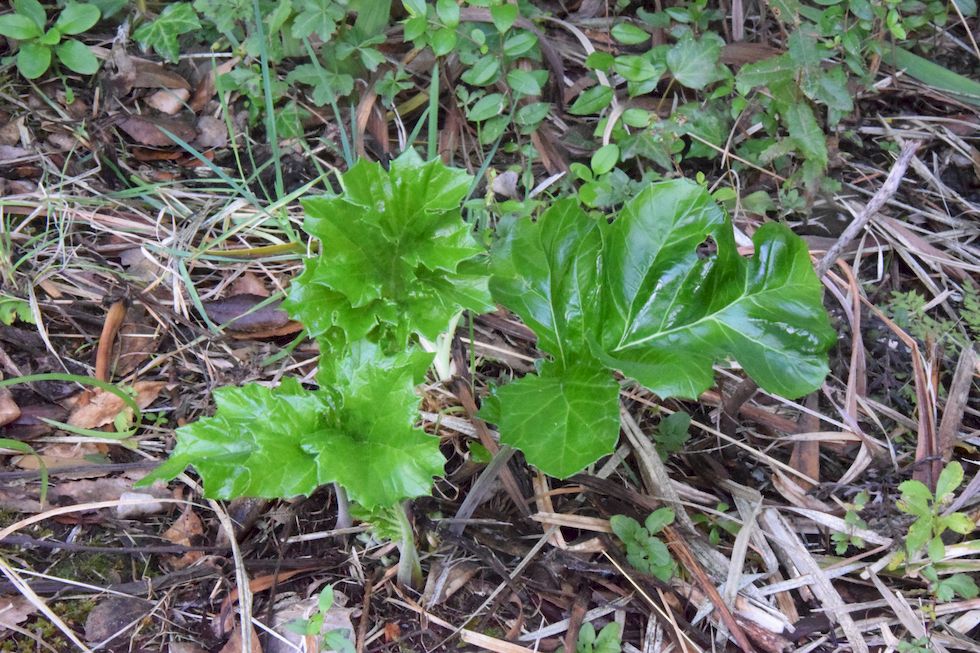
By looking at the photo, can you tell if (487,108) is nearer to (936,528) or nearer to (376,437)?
(376,437)

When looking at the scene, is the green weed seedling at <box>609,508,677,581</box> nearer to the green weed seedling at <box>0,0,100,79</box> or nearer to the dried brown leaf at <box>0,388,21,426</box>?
the dried brown leaf at <box>0,388,21,426</box>

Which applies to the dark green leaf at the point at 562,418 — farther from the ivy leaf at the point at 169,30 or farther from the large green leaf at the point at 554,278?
the ivy leaf at the point at 169,30

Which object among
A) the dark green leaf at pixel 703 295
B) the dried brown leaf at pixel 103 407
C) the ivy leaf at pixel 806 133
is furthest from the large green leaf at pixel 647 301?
the dried brown leaf at pixel 103 407

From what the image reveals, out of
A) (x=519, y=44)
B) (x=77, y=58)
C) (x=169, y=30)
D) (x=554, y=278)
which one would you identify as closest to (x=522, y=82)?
(x=519, y=44)

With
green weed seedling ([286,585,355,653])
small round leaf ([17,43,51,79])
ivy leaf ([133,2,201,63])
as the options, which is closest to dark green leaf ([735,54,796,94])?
ivy leaf ([133,2,201,63])

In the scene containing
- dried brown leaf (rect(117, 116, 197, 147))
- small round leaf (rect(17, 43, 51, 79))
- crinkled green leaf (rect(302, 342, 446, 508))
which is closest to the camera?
crinkled green leaf (rect(302, 342, 446, 508))
